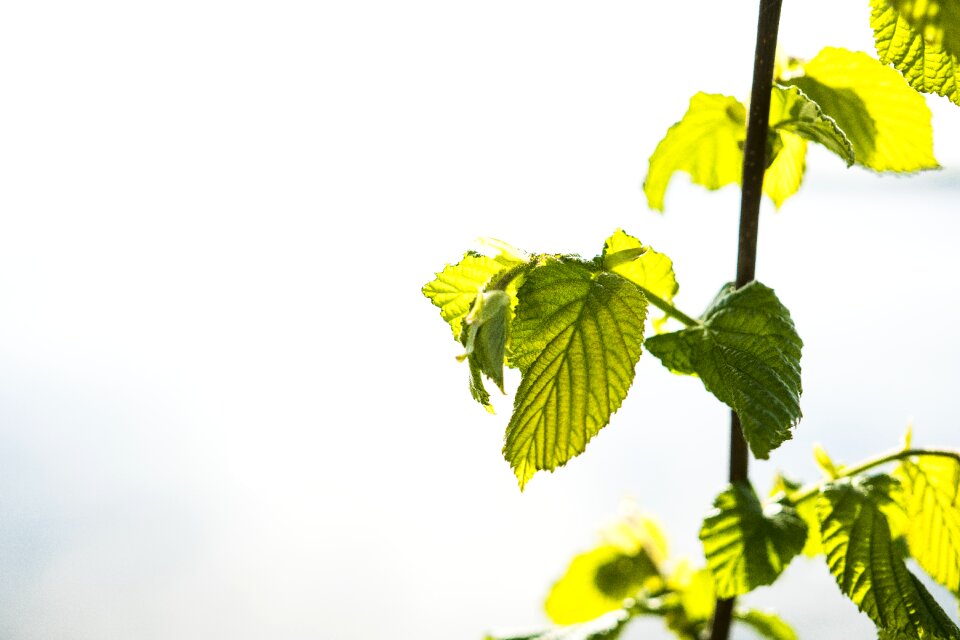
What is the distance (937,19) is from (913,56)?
2cm

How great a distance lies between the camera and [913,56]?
40 centimetres

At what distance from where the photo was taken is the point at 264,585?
5.21 ft

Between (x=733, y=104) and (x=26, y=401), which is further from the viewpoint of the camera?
(x=26, y=401)

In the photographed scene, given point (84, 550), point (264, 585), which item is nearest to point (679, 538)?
point (264, 585)

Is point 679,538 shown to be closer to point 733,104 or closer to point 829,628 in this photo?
point 829,628

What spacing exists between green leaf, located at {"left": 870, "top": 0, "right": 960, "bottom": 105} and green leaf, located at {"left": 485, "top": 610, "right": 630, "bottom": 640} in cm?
43

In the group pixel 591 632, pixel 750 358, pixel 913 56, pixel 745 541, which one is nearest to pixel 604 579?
pixel 591 632

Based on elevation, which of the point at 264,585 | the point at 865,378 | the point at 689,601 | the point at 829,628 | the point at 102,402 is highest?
the point at 102,402

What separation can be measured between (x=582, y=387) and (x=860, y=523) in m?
0.22

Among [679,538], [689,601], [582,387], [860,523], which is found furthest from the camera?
[679,538]

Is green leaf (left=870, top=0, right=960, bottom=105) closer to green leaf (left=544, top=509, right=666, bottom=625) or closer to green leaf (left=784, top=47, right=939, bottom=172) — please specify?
green leaf (left=784, top=47, right=939, bottom=172)

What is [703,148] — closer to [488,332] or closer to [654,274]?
[654,274]

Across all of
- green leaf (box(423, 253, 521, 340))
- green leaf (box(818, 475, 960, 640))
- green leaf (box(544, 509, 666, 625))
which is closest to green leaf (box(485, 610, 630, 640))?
green leaf (box(544, 509, 666, 625))

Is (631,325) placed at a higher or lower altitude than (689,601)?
higher
